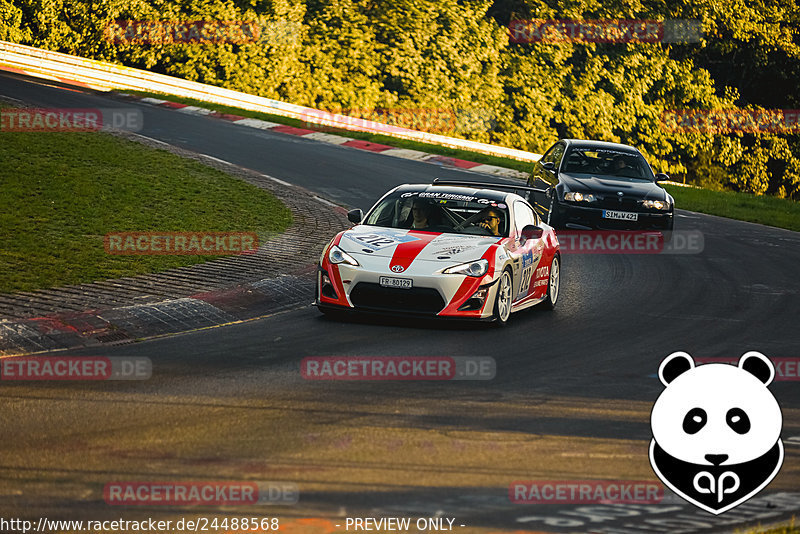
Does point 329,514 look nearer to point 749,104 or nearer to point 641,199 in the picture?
A: point 641,199

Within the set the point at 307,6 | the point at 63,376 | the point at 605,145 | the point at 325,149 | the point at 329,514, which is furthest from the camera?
the point at 307,6

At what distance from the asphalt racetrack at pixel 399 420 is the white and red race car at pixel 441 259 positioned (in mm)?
288

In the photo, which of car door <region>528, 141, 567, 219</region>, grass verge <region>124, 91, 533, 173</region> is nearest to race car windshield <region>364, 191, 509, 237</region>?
car door <region>528, 141, 567, 219</region>

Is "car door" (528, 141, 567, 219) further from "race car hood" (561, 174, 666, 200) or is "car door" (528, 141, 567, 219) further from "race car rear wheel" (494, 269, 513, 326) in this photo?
"race car rear wheel" (494, 269, 513, 326)

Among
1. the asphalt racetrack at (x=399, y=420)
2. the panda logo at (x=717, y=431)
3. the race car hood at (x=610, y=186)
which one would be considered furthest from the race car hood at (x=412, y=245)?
the race car hood at (x=610, y=186)

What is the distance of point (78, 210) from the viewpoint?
16609 millimetres

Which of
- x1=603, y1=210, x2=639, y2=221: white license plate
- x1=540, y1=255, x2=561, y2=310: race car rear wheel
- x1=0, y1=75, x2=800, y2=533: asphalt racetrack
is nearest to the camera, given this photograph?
x1=0, y1=75, x2=800, y2=533: asphalt racetrack

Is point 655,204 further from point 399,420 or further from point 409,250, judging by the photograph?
point 399,420

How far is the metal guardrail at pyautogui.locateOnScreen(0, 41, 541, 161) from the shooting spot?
36875mm

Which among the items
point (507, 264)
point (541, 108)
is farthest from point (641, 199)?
point (541, 108)

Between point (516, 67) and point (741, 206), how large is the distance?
25599 mm

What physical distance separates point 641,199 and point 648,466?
43.8ft

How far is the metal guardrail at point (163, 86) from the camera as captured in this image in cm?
3688

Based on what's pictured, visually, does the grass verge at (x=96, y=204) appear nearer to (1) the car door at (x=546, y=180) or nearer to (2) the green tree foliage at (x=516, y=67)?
(1) the car door at (x=546, y=180)
